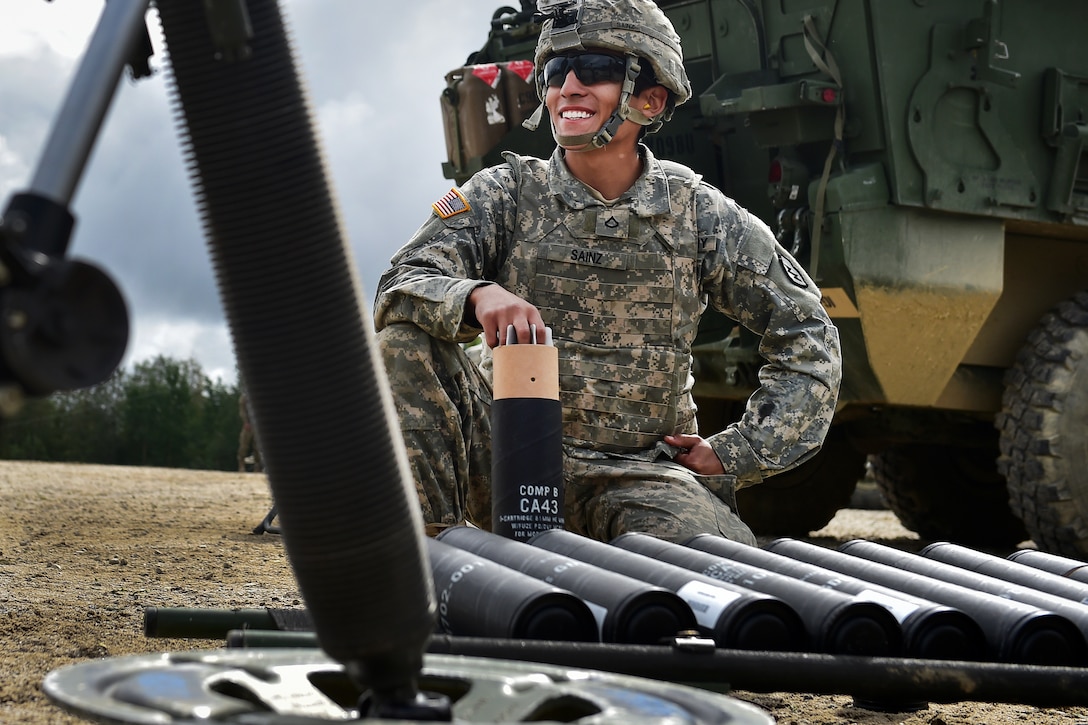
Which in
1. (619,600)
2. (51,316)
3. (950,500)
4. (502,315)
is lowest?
(950,500)

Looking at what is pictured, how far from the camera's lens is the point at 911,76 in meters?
6.42

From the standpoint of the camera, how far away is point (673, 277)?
4.25 m

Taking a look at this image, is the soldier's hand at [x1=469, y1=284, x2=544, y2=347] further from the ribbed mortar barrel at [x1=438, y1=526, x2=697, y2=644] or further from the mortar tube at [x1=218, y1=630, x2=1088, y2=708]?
the mortar tube at [x1=218, y1=630, x2=1088, y2=708]

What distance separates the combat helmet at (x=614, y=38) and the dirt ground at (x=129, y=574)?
1655 mm

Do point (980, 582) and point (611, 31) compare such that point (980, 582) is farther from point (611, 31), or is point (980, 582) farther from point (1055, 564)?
point (611, 31)

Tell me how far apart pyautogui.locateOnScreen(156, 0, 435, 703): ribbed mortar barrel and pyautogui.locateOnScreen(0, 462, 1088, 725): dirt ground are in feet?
4.60

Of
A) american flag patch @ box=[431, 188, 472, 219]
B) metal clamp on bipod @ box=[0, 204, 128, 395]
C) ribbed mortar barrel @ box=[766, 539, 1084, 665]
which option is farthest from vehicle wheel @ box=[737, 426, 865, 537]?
metal clamp on bipod @ box=[0, 204, 128, 395]

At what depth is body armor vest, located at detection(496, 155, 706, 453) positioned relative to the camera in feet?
13.8

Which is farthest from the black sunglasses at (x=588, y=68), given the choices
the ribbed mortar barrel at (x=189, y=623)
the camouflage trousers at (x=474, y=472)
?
the ribbed mortar barrel at (x=189, y=623)

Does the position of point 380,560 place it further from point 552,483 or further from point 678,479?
point 678,479

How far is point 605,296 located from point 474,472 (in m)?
0.63

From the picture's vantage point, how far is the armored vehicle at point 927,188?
20.8ft

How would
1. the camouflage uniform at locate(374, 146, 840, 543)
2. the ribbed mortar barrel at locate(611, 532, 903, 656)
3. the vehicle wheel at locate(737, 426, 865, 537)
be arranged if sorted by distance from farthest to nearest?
the vehicle wheel at locate(737, 426, 865, 537) < the camouflage uniform at locate(374, 146, 840, 543) < the ribbed mortar barrel at locate(611, 532, 903, 656)

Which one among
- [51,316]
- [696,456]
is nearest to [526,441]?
[696,456]
